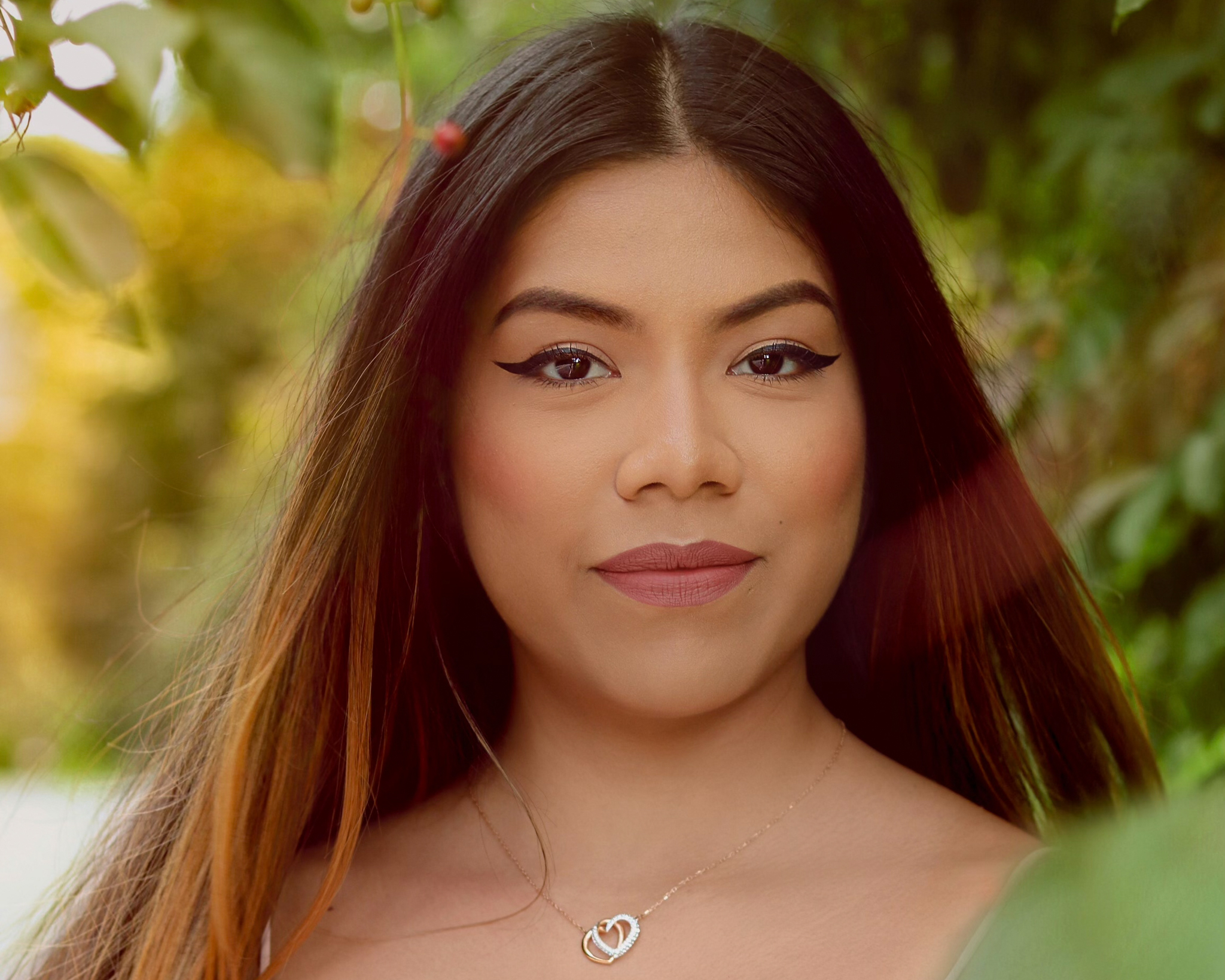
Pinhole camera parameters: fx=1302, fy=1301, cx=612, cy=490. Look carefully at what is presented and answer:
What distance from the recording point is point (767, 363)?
5.36 ft

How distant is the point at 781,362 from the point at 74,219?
37.1 inches

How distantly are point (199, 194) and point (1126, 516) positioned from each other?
8429 millimetres

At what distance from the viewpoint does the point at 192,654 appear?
6.66 ft

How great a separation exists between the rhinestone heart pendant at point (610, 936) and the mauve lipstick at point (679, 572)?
42cm

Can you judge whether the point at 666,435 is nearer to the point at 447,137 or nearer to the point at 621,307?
the point at 621,307

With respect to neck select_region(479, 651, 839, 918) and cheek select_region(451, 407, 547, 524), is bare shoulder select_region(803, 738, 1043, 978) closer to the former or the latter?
neck select_region(479, 651, 839, 918)

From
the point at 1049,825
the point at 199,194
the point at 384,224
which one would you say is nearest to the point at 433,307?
the point at 384,224

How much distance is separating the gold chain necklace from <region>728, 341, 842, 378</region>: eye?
0.53 meters

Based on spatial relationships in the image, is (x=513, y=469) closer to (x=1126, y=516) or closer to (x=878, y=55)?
(x=1126, y=516)

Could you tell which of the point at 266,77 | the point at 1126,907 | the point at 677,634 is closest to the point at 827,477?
the point at 677,634

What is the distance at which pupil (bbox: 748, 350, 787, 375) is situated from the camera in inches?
63.9

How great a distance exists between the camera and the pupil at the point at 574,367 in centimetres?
162

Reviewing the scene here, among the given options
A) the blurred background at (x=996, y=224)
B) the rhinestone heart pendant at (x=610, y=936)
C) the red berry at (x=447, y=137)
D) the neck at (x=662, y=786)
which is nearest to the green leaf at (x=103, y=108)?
the blurred background at (x=996, y=224)

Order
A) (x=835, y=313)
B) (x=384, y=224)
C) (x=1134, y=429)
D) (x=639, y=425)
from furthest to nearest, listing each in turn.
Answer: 1. (x=1134, y=429)
2. (x=384, y=224)
3. (x=835, y=313)
4. (x=639, y=425)
